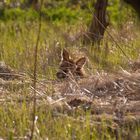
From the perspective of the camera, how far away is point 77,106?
4.77m

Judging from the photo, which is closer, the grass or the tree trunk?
the grass

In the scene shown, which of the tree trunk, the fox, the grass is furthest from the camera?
the tree trunk

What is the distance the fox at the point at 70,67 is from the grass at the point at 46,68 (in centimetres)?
12

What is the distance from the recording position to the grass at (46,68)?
4297 mm

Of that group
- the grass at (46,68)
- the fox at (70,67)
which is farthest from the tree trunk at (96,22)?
the fox at (70,67)

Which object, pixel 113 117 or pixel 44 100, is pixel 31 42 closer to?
pixel 44 100

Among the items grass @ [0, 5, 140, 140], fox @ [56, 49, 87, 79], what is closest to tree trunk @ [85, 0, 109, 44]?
grass @ [0, 5, 140, 140]

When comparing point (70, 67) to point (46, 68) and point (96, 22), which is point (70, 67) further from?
point (96, 22)

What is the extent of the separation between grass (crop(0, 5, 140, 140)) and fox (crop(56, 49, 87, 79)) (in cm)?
12

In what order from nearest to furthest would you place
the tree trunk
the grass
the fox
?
the grass < the fox < the tree trunk

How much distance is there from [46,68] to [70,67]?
41 cm

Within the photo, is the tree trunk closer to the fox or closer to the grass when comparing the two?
the grass

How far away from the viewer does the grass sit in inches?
169

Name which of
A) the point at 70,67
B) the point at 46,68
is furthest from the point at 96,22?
the point at 70,67
